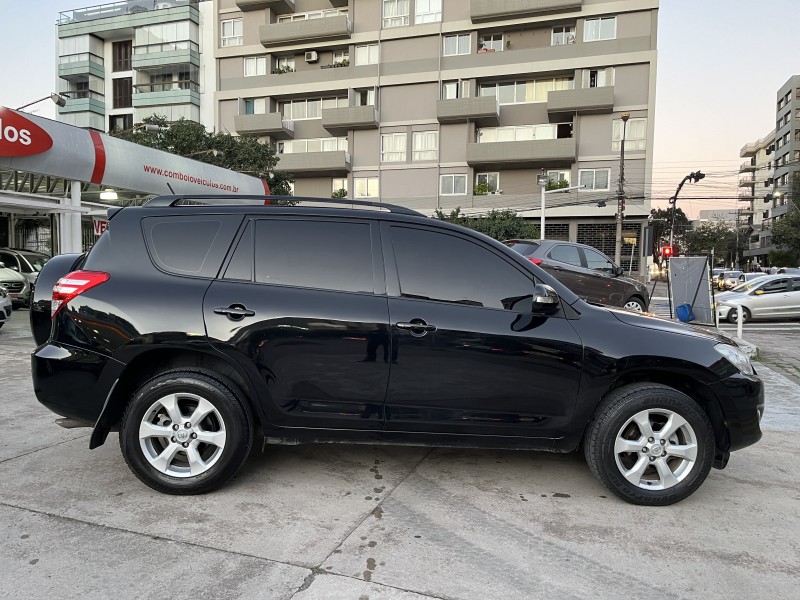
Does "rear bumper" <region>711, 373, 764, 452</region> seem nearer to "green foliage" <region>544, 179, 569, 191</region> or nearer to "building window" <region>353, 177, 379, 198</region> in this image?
"green foliage" <region>544, 179, 569, 191</region>

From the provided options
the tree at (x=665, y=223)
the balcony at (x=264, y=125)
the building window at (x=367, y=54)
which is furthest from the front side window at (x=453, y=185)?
the tree at (x=665, y=223)

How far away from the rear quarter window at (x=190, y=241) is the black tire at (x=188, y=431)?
0.65 m

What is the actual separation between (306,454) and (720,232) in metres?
79.2

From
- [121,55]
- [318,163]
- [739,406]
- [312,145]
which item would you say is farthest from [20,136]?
[121,55]

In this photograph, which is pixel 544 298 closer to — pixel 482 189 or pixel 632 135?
pixel 482 189

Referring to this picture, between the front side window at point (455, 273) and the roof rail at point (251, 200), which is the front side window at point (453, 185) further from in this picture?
the front side window at point (455, 273)

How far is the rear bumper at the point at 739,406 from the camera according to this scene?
3428 mm

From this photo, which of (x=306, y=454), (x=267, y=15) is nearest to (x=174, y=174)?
(x=306, y=454)

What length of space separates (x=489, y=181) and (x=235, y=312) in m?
34.6

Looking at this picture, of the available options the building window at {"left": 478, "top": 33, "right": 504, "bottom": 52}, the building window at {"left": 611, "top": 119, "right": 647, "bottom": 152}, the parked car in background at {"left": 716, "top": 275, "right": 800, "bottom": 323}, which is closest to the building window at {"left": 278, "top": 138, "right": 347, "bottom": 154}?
the building window at {"left": 478, "top": 33, "right": 504, "bottom": 52}

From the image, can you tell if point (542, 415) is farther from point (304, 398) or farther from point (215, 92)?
point (215, 92)

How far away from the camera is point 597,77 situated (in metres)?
33.9

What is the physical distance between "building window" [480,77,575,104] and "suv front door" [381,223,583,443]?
34.5 meters

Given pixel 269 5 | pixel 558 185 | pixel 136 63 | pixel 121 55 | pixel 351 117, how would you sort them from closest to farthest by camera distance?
pixel 558 185, pixel 351 117, pixel 269 5, pixel 136 63, pixel 121 55
